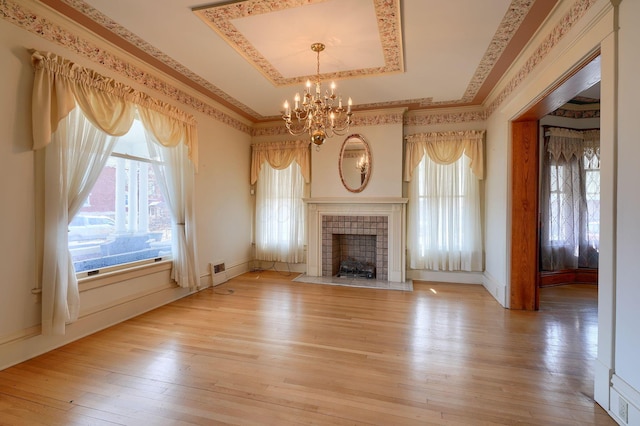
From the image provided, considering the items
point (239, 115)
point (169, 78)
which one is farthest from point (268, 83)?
point (239, 115)

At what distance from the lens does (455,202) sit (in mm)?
4945

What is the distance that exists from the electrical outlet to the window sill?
14.0ft

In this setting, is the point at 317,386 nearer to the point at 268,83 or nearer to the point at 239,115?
the point at 268,83

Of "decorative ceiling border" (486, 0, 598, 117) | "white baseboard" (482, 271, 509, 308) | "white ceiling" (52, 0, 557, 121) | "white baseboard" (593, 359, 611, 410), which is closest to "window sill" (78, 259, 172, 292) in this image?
"white ceiling" (52, 0, 557, 121)

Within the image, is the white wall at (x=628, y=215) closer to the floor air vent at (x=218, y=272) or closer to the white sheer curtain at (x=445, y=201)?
the white sheer curtain at (x=445, y=201)

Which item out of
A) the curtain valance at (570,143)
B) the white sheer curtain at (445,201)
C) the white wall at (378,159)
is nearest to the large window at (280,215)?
the white wall at (378,159)

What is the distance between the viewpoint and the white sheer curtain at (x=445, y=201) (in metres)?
4.86

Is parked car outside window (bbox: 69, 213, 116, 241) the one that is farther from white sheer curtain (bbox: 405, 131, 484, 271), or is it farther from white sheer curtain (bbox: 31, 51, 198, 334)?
white sheer curtain (bbox: 405, 131, 484, 271)

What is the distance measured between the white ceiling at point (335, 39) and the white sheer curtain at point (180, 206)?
109 cm

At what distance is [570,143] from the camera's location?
4918mm

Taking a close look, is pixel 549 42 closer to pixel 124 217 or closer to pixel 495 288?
pixel 495 288

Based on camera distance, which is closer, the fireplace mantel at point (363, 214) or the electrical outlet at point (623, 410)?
the electrical outlet at point (623, 410)

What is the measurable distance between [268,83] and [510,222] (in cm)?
370

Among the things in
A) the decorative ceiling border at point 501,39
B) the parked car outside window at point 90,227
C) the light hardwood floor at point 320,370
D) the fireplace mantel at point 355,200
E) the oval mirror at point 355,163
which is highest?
the decorative ceiling border at point 501,39
